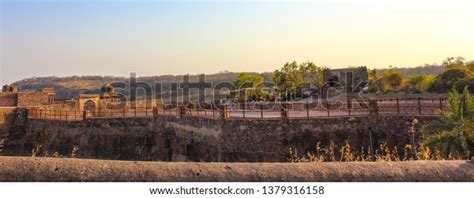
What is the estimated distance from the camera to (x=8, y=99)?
3008cm

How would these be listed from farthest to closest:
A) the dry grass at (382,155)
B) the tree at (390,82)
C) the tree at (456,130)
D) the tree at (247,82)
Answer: the tree at (247,82) < the tree at (390,82) < the tree at (456,130) < the dry grass at (382,155)

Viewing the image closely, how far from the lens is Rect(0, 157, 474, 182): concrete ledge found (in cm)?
379

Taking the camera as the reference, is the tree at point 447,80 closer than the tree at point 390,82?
Yes

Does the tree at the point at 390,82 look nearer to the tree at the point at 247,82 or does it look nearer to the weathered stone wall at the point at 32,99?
the tree at the point at 247,82

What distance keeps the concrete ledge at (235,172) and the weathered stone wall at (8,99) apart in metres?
31.6

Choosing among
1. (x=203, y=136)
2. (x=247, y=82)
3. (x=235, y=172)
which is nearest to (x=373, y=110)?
(x=203, y=136)

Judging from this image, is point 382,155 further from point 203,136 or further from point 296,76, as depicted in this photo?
point 296,76

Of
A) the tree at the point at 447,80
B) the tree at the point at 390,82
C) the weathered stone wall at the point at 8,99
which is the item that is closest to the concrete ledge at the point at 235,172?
the tree at the point at 447,80

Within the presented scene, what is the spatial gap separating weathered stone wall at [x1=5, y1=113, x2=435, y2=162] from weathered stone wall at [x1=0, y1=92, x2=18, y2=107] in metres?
4.69

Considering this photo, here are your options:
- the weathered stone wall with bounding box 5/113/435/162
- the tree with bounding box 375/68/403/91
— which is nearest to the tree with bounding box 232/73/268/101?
the tree with bounding box 375/68/403/91

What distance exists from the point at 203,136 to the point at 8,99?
2302 centimetres

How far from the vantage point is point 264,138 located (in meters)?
15.8

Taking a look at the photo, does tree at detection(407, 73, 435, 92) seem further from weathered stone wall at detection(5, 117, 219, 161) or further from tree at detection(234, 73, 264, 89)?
weathered stone wall at detection(5, 117, 219, 161)

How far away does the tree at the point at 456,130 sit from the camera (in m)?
6.93
